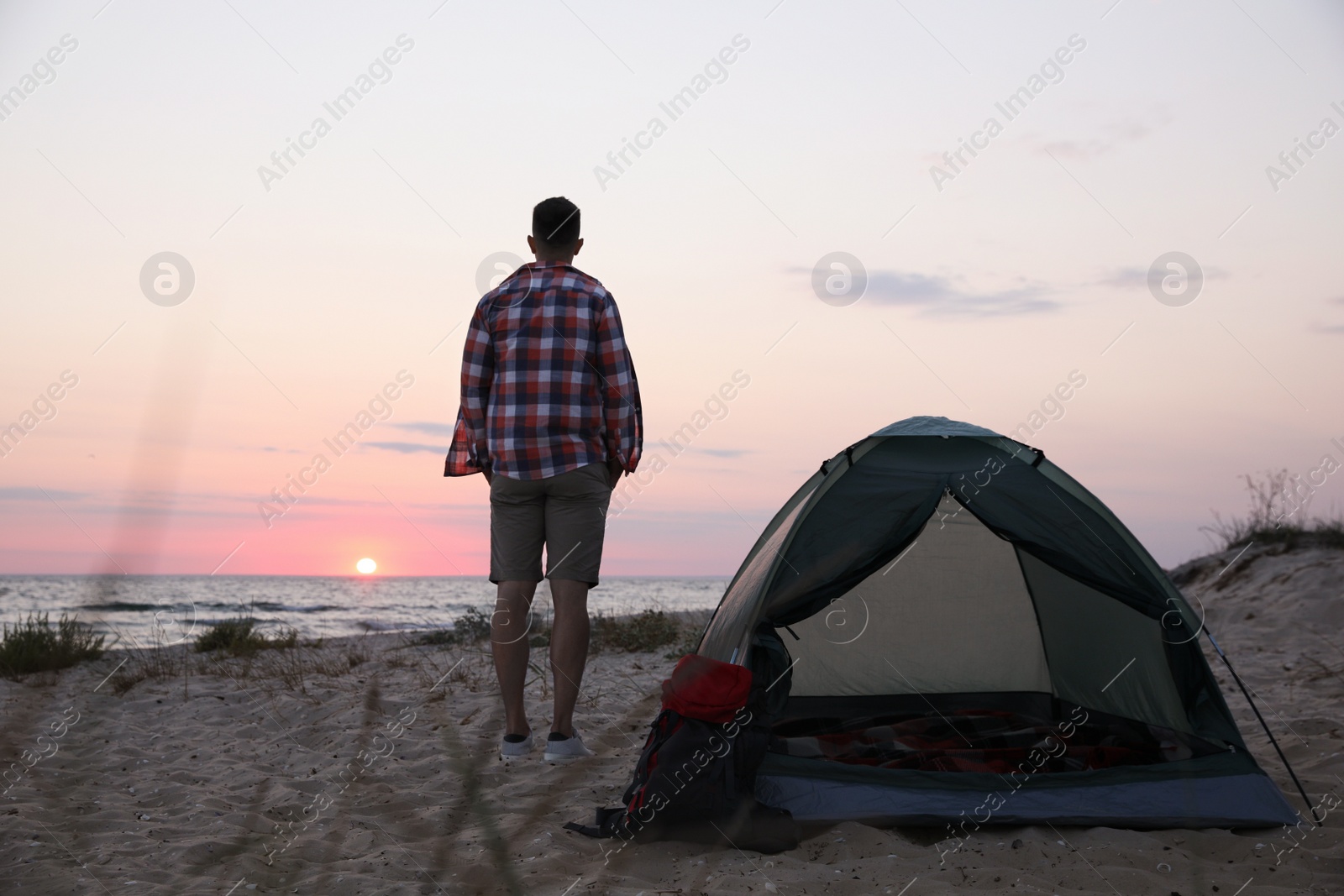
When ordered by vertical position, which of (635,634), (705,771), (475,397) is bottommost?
(635,634)

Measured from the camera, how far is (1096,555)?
359 centimetres

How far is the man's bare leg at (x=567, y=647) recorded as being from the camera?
3627mm

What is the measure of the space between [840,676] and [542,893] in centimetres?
251

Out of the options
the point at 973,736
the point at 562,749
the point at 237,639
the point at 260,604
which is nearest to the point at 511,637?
the point at 562,749

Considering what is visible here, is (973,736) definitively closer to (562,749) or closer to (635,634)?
(562,749)

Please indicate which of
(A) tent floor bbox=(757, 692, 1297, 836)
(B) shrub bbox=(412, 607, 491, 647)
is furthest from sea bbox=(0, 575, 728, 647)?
(A) tent floor bbox=(757, 692, 1297, 836)

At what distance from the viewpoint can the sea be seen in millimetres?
695

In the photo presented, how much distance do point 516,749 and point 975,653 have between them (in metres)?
2.40

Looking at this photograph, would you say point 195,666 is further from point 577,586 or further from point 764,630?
point 764,630

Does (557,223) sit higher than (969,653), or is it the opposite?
(557,223)

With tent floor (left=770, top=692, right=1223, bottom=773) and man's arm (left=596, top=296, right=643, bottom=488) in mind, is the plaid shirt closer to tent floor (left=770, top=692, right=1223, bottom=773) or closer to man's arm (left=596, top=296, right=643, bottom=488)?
man's arm (left=596, top=296, right=643, bottom=488)

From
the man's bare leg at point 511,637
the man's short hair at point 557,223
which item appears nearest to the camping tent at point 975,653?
the man's bare leg at point 511,637

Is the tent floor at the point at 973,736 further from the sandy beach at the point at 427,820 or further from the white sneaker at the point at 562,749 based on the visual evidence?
the white sneaker at the point at 562,749

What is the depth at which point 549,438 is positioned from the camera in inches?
143
